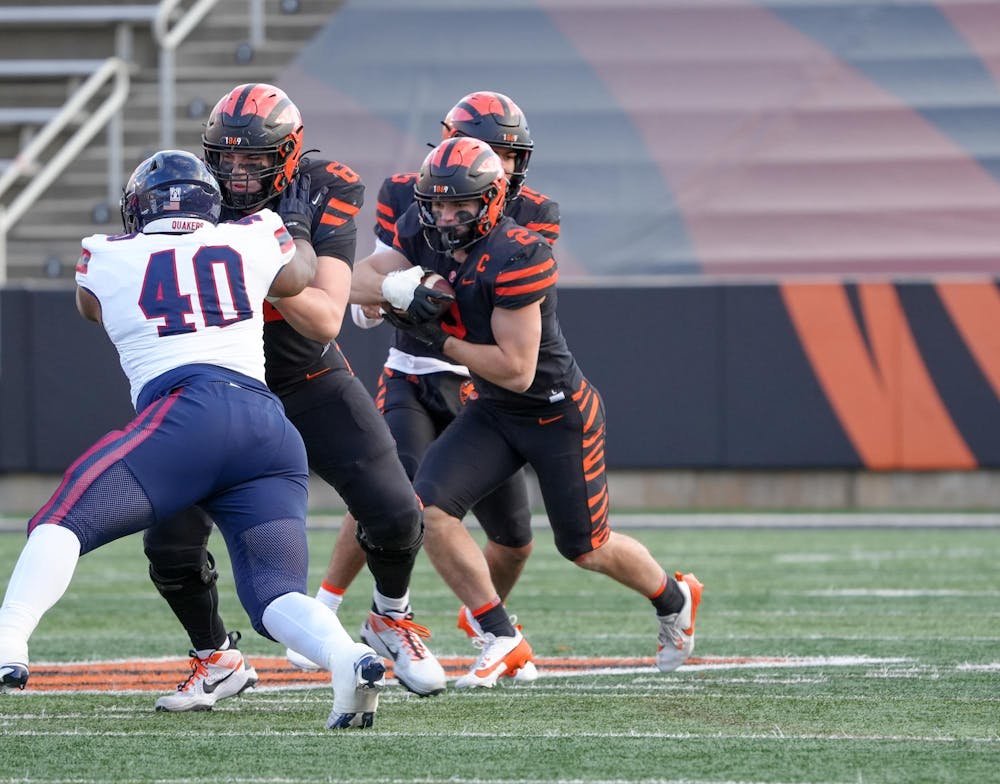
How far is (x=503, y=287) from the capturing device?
15.0 ft

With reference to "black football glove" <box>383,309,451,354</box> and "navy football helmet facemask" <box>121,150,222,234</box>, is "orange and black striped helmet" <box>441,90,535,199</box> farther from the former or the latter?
"navy football helmet facemask" <box>121,150,222,234</box>

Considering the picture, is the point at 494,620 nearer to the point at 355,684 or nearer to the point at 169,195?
the point at 355,684

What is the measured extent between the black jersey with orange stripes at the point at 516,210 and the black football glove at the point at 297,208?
68 centimetres

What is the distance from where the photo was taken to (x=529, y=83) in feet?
47.0

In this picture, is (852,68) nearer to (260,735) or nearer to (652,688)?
(652,688)

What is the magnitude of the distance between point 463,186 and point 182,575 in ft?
4.06

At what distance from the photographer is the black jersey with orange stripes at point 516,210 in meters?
5.19

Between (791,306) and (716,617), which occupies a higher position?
(716,617)

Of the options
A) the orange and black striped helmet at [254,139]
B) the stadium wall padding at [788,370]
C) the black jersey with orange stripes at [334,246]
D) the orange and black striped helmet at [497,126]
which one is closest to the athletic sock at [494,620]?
the black jersey with orange stripes at [334,246]

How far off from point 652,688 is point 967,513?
7.36 meters

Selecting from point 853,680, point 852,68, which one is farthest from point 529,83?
point 853,680

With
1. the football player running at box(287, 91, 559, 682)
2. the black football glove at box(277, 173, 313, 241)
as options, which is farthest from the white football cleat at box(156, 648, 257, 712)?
the black football glove at box(277, 173, 313, 241)

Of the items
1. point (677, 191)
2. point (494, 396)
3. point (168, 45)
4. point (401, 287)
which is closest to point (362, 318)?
point (494, 396)

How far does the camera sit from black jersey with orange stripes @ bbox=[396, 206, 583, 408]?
15.0ft
